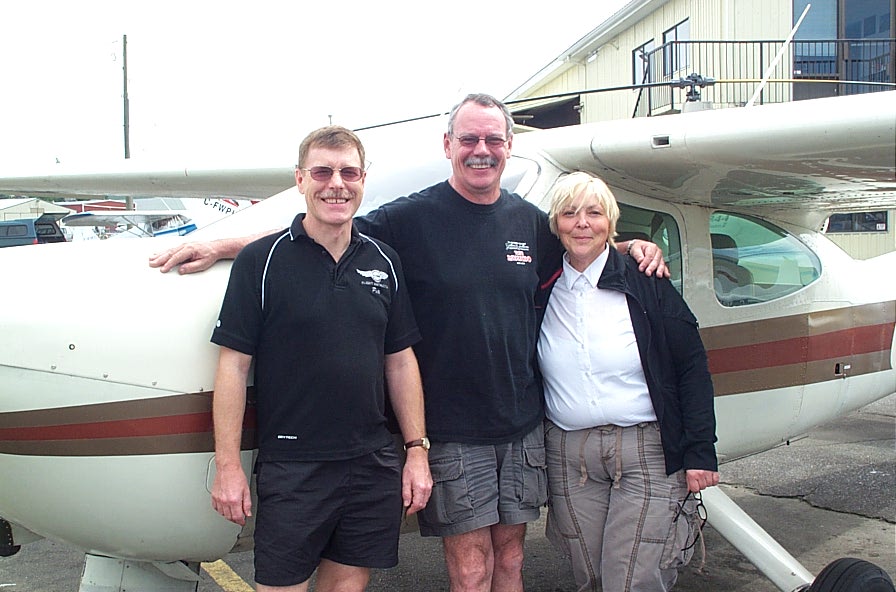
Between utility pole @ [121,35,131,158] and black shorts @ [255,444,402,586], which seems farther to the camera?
utility pole @ [121,35,131,158]

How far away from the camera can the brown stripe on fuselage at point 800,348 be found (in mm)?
3734

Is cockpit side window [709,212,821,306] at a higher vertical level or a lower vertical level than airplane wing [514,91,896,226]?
lower

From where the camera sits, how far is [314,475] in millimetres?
2273

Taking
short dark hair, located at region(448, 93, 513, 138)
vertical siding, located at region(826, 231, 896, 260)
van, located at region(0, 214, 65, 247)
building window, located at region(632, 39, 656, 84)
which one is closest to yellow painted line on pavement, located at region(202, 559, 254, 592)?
short dark hair, located at region(448, 93, 513, 138)

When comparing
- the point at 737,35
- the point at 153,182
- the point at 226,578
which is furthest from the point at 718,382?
the point at 737,35

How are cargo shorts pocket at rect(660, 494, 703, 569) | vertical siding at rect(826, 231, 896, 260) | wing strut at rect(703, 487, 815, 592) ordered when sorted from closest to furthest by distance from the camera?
cargo shorts pocket at rect(660, 494, 703, 569)
wing strut at rect(703, 487, 815, 592)
vertical siding at rect(826, 231, 896, 260)

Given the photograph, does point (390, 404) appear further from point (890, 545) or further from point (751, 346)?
point (890, 545)

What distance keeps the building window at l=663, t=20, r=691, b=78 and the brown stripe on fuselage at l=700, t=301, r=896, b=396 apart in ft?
33.6

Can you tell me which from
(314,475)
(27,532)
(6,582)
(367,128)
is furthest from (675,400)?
(6,582)

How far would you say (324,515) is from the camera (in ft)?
7.49

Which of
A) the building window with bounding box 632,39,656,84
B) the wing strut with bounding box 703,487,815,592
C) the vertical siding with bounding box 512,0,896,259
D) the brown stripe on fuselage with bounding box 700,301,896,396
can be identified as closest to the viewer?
the wing strut with bounding box 703,487,815,592

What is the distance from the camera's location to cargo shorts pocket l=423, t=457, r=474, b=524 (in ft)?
8.28

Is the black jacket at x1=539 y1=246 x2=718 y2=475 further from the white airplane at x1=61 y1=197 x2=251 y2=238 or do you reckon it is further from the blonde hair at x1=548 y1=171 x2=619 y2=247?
the white airplane at x1=61 y1=197 x2=251 y2=238

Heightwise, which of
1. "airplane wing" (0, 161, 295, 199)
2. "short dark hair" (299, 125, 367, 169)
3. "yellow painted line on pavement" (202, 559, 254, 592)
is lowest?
"yellow painted line on pavement" (202, 559, 254, 592)
